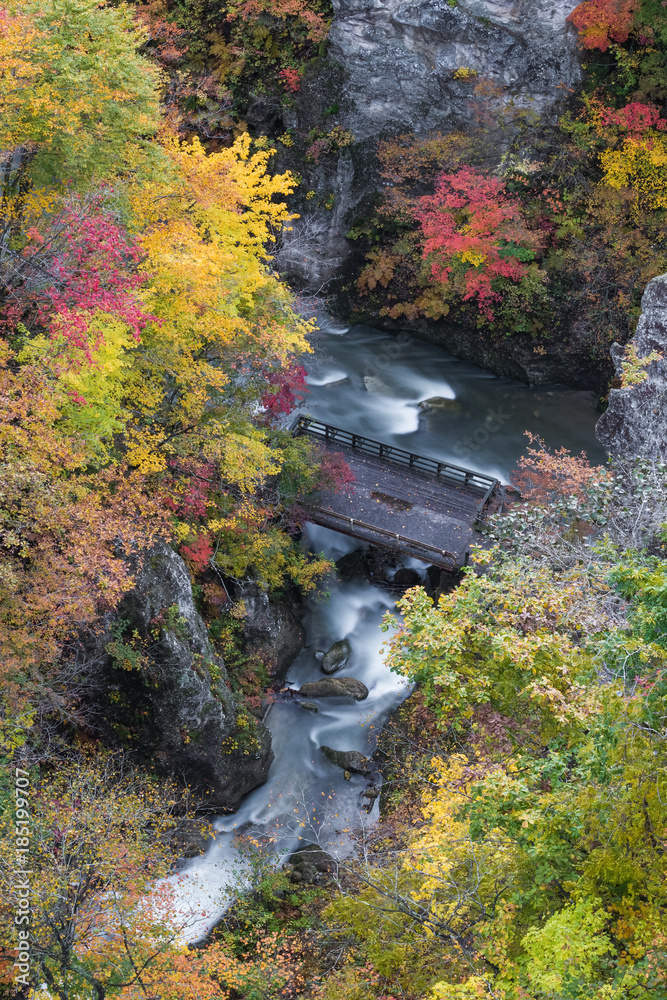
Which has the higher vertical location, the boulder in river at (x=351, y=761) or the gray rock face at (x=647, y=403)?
the gray rock face at (x=647, y=403)

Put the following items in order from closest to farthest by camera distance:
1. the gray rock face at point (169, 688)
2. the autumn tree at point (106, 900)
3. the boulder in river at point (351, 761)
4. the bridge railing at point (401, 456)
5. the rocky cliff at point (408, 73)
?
the autumn tree at point (106, 900)
the gray rock face at point (169, 688)
the boulder in river at point (351, 761)
the bridge railing at point (401, 456)
the rocky cliff at point (408, 73)

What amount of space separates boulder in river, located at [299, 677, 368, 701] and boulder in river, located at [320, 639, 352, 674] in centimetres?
65

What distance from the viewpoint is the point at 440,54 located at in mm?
28125

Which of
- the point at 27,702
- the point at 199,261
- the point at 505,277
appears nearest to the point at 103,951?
the point at 27,702

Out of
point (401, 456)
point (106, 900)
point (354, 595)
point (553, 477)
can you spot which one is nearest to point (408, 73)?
point (401, 456)

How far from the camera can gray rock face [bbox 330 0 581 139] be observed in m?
26.9

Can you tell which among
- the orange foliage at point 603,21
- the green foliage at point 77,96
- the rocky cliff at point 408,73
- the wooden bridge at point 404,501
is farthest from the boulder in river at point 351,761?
the orange foliage at point 603,21

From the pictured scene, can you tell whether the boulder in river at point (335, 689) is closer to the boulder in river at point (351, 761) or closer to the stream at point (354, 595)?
the stream at point (354, 595)

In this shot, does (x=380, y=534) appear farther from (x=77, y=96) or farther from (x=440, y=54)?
(x=440, y=54)

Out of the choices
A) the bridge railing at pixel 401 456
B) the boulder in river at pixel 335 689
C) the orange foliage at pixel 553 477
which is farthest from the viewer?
the bridge railing at pixel 401 456

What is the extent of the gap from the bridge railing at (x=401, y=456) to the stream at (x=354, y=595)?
99.8 inches

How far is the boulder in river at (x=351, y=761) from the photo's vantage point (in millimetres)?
20531

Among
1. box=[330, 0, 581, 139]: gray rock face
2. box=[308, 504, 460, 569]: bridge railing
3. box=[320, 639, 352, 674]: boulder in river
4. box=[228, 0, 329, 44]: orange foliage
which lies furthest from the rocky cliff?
box=[320, 639, 352, 674]: boulder in river

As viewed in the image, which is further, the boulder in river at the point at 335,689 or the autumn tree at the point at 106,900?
the boulder in river at the point at 335,689
